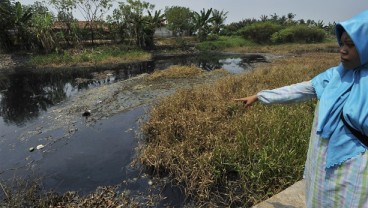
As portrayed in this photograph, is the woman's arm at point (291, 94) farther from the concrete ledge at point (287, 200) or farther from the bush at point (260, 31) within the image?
the bush at point (260, 31)

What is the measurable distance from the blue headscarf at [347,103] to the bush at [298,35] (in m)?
37.6

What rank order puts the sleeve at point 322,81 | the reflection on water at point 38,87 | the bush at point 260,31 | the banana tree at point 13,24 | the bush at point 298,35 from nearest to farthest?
the sleeve at point 322,81 < the reflection on water at point 38,87 < the banana tree at point 13,24 < the bush at point 298,35 < the bush at point 260,31

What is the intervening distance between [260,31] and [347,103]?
38773 millimetres

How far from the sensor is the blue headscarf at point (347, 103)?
56.1 inches

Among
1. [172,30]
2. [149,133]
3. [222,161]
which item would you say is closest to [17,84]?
[149,133]

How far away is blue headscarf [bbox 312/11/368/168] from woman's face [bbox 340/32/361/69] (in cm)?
2

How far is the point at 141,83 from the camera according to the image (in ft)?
42.1

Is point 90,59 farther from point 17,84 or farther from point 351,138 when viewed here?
point 351,138

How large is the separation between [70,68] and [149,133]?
51.1 ft

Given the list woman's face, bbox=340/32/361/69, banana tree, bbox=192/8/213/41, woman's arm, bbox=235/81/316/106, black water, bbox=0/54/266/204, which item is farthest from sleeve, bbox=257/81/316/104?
banana tree, bbox=192/8/213/41

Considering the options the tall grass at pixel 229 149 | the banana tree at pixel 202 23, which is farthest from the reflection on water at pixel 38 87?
the banana tree at pixel 202 23

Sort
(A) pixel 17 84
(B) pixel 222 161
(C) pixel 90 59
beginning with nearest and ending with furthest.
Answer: (B) pixel 222 161 → (A) pixel 17 84 → (C) pixel 90 59

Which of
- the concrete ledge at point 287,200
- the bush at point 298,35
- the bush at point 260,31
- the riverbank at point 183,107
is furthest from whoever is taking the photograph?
the bush at point 260,31

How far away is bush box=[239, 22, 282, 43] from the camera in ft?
125
